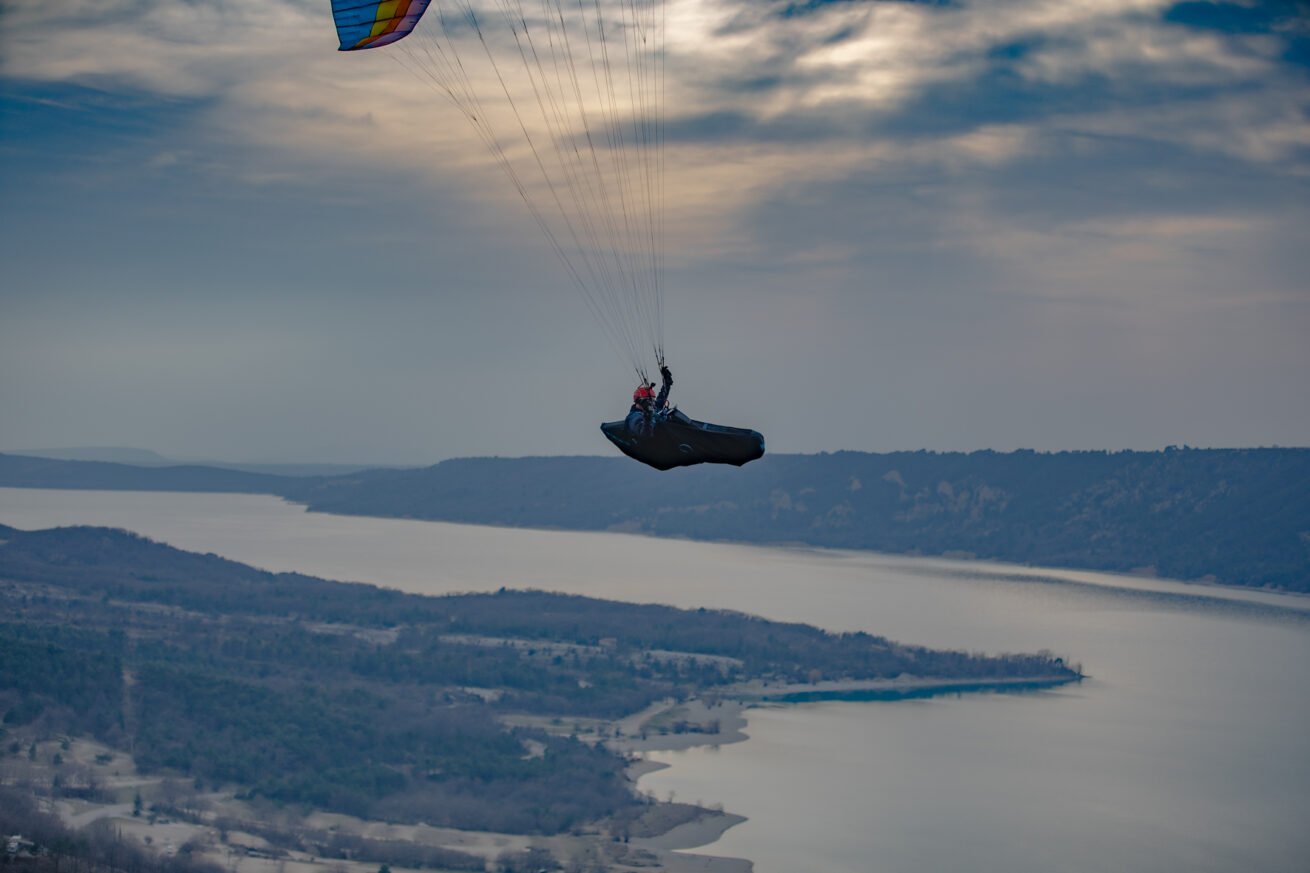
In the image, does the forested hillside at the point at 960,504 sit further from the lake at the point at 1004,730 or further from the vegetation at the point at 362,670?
the vegetation at the point at 362,670

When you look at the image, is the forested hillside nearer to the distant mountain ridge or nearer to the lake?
the distant mountain ridge

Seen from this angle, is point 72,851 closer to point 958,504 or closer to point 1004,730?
point 1004,730

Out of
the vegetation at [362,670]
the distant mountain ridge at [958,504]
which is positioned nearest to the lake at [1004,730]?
the vegetation at [362,670]

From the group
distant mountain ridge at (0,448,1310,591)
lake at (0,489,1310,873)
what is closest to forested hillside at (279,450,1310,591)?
distant mountain ridge at (0,448,1310,591)

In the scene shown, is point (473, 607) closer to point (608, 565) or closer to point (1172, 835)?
point (608, 565)

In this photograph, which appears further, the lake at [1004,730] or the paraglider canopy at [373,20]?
the lake at [1004,730]
